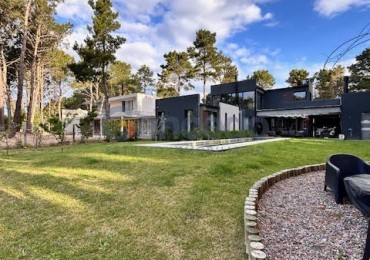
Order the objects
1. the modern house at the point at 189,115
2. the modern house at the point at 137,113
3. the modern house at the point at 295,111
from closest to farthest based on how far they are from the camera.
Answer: the modern house at the point at 295,111, the modern house at the point at 189,115, the modern house at the point at 137,113

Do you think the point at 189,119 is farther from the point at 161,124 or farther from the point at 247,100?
the point at 247,100

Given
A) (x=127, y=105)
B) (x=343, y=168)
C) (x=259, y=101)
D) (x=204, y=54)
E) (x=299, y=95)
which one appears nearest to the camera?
(x=343, y=168)

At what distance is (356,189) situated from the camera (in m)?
3.10

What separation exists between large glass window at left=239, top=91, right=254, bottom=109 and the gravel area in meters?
23.2

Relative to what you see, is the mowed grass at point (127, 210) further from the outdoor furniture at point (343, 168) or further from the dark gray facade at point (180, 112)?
the dark gray facade at point (180, 112)

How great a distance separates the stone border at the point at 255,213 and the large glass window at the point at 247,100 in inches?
831

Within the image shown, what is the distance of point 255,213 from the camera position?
11.8 ft

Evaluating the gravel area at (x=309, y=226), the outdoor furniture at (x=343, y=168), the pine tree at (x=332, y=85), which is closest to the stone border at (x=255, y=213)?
the gravel area at (x=309, y=226)

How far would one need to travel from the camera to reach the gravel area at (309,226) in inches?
117

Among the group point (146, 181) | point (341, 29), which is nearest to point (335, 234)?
point (341, 29)

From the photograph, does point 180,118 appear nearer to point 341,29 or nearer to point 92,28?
point 92,28

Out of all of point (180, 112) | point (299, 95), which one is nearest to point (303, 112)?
point (299, 95)

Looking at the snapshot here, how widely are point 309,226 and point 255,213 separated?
74cm

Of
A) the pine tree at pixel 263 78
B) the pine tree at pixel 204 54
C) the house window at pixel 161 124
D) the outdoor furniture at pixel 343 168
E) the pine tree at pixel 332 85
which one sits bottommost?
the outdoor furniture at pixel 343 168
